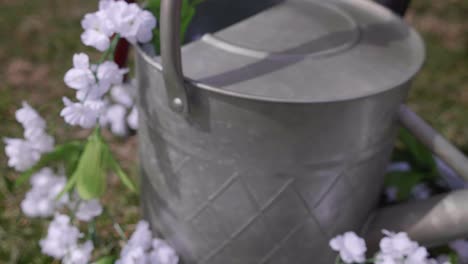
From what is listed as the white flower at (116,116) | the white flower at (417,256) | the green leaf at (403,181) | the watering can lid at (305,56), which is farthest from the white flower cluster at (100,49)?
the green leaf at (403,181)

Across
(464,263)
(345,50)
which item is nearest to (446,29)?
(464,263)

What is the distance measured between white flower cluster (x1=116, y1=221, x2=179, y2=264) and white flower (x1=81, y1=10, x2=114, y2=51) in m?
0.41

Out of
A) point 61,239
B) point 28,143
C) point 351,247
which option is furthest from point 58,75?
point 351,247

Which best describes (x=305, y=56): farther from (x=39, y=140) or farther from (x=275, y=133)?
(x=39, y=140)

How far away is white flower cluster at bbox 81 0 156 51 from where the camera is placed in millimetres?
896

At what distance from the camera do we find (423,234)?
3.50 ft

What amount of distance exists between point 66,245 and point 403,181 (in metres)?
0.88

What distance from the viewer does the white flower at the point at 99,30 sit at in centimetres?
90

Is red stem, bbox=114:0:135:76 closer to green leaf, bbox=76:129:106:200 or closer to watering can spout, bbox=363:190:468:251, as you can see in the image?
green leaf, bbox=76:129:106:200

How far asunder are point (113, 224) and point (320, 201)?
0.61 meters

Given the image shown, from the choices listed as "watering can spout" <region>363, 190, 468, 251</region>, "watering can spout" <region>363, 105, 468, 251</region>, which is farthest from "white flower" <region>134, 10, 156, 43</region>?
"watering can spout" <region>363, 190, 468, 251</region>

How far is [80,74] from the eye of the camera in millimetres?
894

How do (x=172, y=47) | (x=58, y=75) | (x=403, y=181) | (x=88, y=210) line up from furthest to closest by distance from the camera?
(x=58, y=75), (x=403, y=181), (x=88, y=210), (x=172, y=47)

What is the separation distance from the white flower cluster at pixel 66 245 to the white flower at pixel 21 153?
0.14 metres
